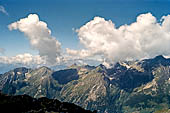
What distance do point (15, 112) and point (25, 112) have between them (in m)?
12.2

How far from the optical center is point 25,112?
195625 millimetres

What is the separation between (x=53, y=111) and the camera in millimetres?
199250

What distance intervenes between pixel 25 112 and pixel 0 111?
944 inches

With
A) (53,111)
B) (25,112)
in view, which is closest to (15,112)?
(25,112)

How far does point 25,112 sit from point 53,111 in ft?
90.8

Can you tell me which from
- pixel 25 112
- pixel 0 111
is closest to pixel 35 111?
pixel 25 112

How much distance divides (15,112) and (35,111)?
69.2ft

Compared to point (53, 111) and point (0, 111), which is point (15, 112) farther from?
point (53, 111)

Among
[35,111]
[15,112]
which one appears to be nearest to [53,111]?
[35,111]

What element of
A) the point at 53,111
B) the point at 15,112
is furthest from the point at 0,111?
the point at 53,111

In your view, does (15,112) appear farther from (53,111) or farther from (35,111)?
(53,111)

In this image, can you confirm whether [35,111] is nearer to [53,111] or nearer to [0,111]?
[53,111]

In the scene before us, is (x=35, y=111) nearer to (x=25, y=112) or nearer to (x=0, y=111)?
(x=25, y=112)

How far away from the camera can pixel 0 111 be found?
192625mm
